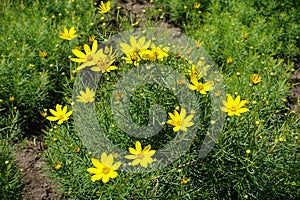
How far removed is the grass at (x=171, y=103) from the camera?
8.86 feet

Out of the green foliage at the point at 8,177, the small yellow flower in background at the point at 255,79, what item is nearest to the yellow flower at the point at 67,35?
the green foliage at the point at 8,177

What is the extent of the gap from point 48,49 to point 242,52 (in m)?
1.74

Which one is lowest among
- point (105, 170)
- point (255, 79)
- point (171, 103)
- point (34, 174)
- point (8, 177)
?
point (34, 174)

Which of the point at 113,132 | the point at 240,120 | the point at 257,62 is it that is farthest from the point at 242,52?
the point at 113,132

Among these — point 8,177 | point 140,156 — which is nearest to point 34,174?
point 8,177

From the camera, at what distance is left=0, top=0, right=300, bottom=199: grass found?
2699 mm

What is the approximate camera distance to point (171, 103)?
106 inches

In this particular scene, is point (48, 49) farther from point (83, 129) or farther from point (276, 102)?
point (276, 102)

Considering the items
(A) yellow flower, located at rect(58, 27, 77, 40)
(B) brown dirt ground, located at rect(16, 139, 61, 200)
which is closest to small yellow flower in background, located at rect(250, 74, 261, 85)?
(A) yellow flower, located at rect(58, 27, 77, 40)

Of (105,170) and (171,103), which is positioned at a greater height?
(171,103)

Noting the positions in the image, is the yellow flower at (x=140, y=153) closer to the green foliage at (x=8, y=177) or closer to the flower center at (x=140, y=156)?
the flower center at (x=140, y=156)

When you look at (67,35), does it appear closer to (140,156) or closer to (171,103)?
(171,103)

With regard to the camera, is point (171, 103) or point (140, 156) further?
point (171, 103)

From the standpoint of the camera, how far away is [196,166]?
108 inches
